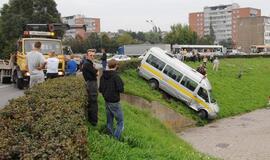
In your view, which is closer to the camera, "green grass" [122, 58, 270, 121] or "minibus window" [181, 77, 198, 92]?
"green grass" [122, 58, 270, 121]

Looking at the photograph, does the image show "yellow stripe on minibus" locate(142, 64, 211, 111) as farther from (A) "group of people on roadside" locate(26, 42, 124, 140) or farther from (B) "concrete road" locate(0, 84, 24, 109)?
(A) "group of people on roadside" locate(26, 42, 124, 140)

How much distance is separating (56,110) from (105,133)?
287cm

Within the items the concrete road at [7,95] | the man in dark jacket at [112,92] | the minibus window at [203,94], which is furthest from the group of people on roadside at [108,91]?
the minibus window at [203,94]

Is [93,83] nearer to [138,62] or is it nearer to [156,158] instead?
[156,158]

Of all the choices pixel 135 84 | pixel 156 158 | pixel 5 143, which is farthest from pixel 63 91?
pixel 135 84

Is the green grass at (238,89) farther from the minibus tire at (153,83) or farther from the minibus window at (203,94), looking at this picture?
the minibus tire at (153,83)

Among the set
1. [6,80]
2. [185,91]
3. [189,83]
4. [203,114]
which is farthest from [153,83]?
[6,80]

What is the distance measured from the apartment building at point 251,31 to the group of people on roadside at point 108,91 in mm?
156649

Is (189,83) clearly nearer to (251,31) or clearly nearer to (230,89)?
(230,89)

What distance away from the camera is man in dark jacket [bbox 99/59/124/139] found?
11336 millimetres

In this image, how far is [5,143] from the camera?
6.40 m

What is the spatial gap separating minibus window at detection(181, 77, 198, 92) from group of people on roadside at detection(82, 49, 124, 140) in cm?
1905

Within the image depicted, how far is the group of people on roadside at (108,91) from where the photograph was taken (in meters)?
11.4

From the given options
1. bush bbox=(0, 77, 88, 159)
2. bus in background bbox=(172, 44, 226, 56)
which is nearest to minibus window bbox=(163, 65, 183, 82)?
bush bbox=(0, 77, 88, 159)
